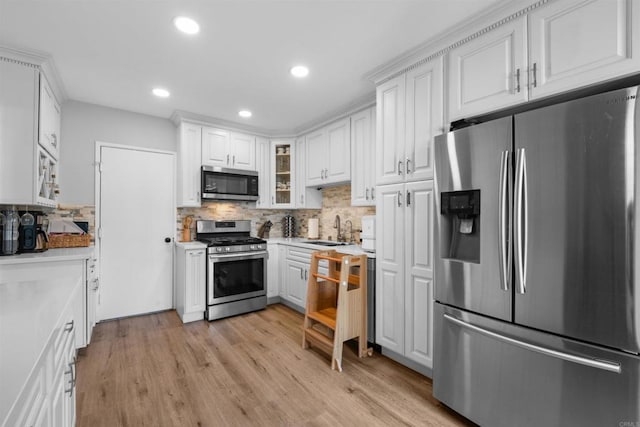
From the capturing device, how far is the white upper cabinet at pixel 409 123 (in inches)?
85.0

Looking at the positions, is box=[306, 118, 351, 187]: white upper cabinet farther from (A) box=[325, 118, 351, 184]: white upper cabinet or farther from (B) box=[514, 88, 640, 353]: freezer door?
(B) box=[514, 88, 640, 353]: freezer door

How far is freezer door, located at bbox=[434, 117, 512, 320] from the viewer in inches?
61.7

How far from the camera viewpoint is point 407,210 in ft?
7.61

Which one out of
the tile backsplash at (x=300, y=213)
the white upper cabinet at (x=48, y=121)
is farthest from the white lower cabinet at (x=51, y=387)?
the tile backsplash at (x=300, y=213)

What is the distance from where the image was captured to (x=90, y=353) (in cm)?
263

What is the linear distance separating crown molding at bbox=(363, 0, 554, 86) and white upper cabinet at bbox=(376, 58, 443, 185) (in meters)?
0.06

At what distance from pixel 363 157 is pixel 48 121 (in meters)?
3.08

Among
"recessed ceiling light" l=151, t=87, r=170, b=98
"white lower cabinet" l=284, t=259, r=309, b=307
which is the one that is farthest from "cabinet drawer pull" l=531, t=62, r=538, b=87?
"recessed ceiling light" l=151, t=87, r=170, b=98

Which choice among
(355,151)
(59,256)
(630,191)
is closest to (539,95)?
(630,191)

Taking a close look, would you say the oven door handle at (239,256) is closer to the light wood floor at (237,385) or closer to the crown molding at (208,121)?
the light wood floor at (237,385)

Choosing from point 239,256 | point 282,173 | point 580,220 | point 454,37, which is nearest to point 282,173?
point 282,173

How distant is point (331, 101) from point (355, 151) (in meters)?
0.64

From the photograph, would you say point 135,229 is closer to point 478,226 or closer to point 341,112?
point 341,112

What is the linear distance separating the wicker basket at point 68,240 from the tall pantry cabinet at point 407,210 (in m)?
3.06
